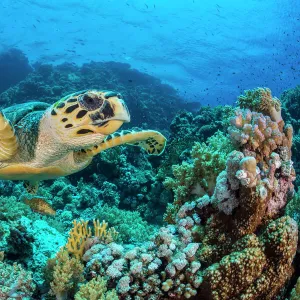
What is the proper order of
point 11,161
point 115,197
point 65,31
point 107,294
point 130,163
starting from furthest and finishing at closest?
point 65,31 < point 130,163 < point 115,197 < point 11,161 < point 107,294

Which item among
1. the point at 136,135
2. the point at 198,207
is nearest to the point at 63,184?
the point at 136,135

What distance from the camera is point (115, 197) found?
5148 mm

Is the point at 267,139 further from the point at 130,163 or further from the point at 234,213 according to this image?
the point at 130,163

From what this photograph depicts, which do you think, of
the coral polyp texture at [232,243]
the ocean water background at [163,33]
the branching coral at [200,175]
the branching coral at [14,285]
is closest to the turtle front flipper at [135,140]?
the branching coral at [200,175]

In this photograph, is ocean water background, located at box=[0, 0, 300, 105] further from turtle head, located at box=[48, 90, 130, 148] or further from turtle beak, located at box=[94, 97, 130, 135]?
turtle beak, located at box=[94, 97, 130, 135]

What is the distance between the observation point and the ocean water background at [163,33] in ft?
119

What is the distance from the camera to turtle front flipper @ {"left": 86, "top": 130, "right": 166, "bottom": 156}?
9.67ft

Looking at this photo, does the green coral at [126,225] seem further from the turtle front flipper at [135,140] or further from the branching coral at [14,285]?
the branching coral at [14,285]

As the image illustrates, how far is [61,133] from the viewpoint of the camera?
6.64 ft

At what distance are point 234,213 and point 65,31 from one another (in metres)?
47.2

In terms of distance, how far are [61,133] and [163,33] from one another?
41.8 meters

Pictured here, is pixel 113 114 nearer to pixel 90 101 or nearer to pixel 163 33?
pixel 90 101

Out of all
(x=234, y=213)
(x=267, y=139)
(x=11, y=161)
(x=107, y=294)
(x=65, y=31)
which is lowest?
(x=65, y=31)

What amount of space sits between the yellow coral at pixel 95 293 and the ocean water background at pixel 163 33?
3772 centimetres
